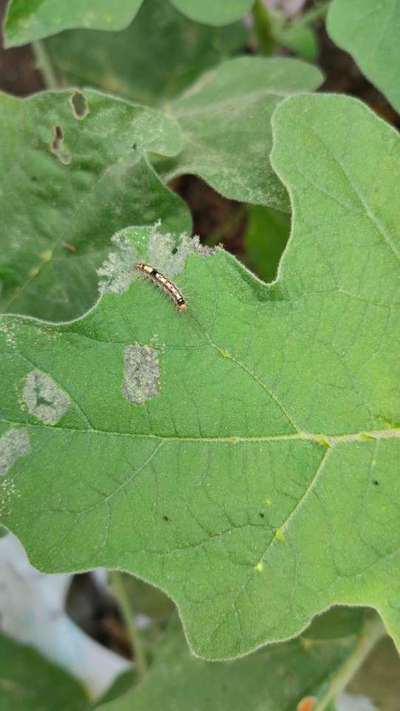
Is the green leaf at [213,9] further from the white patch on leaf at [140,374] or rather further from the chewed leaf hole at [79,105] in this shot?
the white patch on leaf at [140,374]

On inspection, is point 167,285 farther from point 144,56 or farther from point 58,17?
point 144,56

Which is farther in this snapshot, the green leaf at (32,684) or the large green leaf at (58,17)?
the green leaf at (32,684)

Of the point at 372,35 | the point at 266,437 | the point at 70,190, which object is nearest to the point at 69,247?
the point at 70,190

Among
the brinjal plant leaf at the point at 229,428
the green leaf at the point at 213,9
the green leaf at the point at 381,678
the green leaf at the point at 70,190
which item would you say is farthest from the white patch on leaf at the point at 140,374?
the green leaf at the point at 381,678

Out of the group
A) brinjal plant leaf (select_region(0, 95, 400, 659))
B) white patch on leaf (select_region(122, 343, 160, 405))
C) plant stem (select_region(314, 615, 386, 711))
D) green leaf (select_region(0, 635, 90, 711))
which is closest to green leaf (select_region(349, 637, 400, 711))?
plant stem (select_region(314, 615, 386, 711))

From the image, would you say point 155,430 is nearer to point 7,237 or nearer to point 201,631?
point 201,631

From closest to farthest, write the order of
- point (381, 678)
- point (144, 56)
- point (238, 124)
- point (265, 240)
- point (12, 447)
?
point (12, 447), point (238, 124), point (381, 678), point (265, 240), point (144, 56)

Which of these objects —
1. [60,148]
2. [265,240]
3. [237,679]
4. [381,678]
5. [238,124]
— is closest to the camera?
[60,148]
